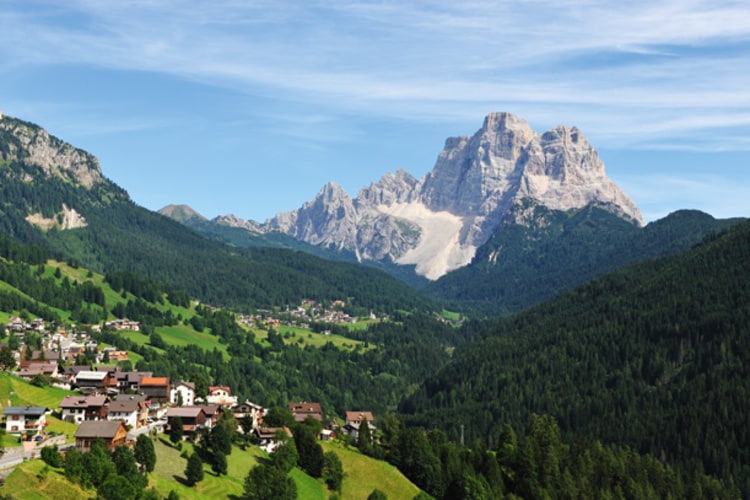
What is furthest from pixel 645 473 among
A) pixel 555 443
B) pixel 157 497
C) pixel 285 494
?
pixel 157 497

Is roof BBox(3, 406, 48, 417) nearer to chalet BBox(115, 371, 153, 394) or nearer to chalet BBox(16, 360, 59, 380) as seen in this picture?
chalet BBox(16, 360, 59, 380)

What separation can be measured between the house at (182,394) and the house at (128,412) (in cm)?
2914

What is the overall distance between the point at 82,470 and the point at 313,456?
2018 inches

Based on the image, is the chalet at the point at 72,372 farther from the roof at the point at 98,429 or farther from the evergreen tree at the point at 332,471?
the evergreen tree at the point at 332,471

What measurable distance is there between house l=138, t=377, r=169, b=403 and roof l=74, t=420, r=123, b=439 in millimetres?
54415

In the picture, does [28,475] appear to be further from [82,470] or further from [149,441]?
[149,441]

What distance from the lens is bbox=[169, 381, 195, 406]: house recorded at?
18088 cm

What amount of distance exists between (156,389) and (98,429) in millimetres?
58509

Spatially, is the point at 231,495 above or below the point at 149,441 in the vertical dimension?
below

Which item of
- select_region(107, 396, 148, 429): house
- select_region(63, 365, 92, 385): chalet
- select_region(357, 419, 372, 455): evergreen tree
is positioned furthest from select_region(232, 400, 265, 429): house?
select_region(63, 365, 92, 385): chalet

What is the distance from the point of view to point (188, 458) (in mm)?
123688

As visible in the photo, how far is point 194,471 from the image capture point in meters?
120

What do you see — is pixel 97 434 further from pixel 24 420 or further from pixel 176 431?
pixel 24 420

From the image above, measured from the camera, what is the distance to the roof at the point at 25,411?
5087 inches
